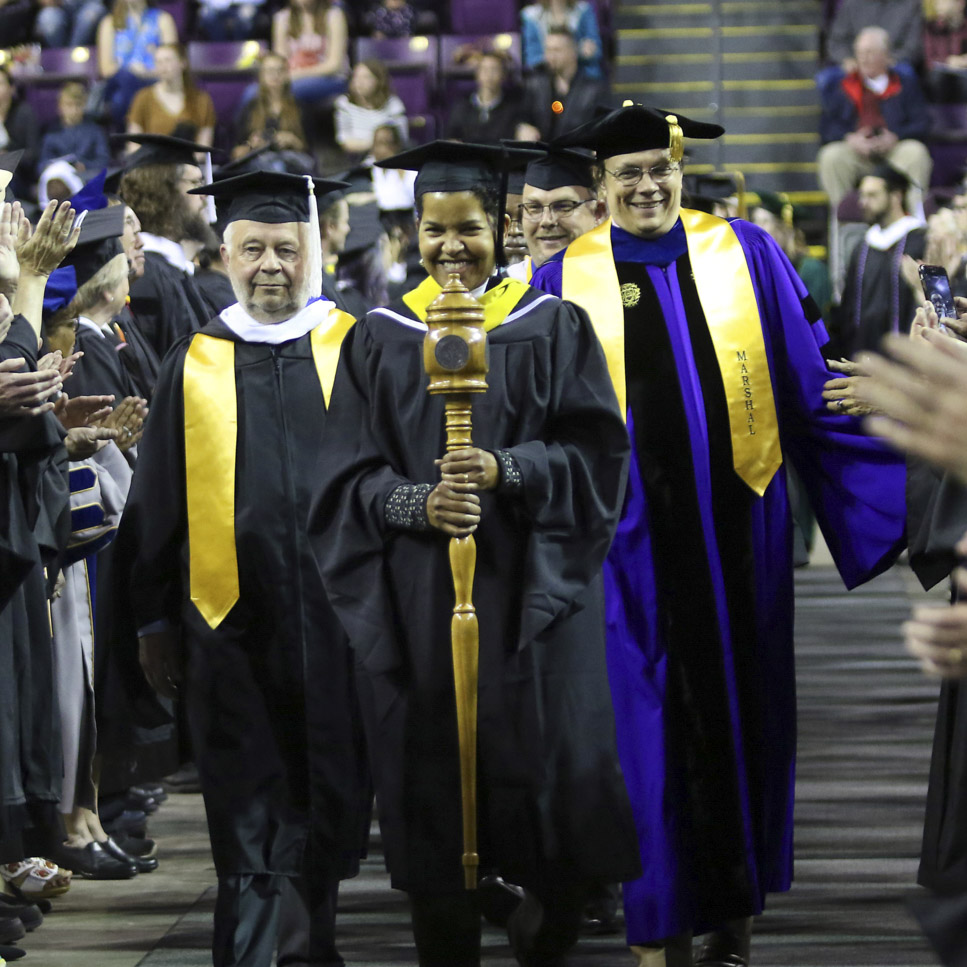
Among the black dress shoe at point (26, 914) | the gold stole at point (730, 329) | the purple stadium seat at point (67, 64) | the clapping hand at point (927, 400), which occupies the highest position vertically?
the clapping hand at point (927, 400)

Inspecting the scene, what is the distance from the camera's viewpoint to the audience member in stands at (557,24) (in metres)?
13.9

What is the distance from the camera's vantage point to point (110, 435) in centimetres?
445

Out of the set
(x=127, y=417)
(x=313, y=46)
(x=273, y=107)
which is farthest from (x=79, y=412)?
(x=313, y=46)

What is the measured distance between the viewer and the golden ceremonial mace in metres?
3.17

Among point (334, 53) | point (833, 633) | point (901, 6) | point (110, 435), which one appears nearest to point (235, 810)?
point (110, 435)

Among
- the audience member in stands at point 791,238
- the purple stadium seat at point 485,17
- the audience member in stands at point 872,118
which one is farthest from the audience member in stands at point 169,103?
A: the audience member in stands at point 872,118

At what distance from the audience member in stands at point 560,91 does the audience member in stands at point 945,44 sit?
2763 millimetres

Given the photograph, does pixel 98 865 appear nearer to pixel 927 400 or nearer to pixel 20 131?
pixel 927 400

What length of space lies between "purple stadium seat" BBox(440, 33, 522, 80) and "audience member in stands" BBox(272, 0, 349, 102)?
876 mm

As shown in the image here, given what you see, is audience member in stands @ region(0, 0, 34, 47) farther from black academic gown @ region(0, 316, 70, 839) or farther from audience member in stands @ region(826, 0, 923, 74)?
black academic gown @ region(0, 316, 70, 839)

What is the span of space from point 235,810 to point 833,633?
5.49m

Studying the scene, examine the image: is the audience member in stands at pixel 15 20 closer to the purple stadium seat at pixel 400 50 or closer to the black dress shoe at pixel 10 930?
the purple stadium seat at pixel 400 50

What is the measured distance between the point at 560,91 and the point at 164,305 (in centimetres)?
787

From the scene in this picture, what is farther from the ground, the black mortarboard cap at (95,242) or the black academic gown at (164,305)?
the black mortarboard cap at (95,242)
